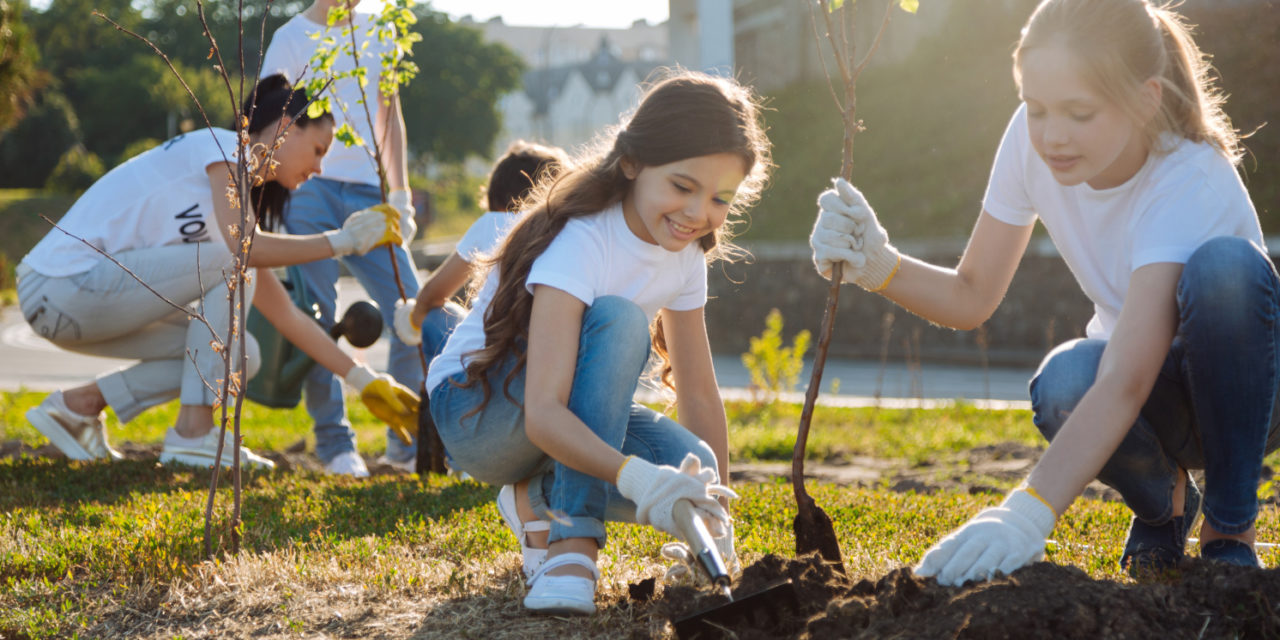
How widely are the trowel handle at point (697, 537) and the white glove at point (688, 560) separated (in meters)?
0.13

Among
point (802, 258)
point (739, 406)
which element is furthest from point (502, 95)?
point (739, 406)

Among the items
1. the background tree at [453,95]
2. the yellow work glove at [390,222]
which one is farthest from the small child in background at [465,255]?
the background tree at [453,95]

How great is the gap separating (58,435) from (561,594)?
3047 millimetres

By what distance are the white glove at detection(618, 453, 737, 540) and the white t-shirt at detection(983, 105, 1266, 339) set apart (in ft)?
3.42

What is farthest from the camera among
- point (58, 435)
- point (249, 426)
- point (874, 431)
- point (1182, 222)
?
point (249, 426)

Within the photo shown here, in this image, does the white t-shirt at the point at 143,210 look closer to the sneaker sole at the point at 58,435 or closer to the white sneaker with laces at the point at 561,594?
the sneaker sole at the point at 58,435

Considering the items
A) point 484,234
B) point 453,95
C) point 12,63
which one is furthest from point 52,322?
point 453,95

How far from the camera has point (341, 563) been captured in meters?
2.57

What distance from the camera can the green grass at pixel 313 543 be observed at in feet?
7.50

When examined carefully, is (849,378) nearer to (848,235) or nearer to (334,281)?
(334,281)

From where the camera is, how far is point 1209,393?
228 centimetres

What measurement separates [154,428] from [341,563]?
5.21m

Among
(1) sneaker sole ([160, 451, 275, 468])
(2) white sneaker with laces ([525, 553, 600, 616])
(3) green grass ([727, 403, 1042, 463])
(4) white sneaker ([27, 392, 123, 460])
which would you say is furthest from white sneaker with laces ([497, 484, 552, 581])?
(3) green grass ([727, 403, 1042, 463])

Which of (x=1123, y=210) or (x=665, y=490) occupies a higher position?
(x=1123, y=210)
